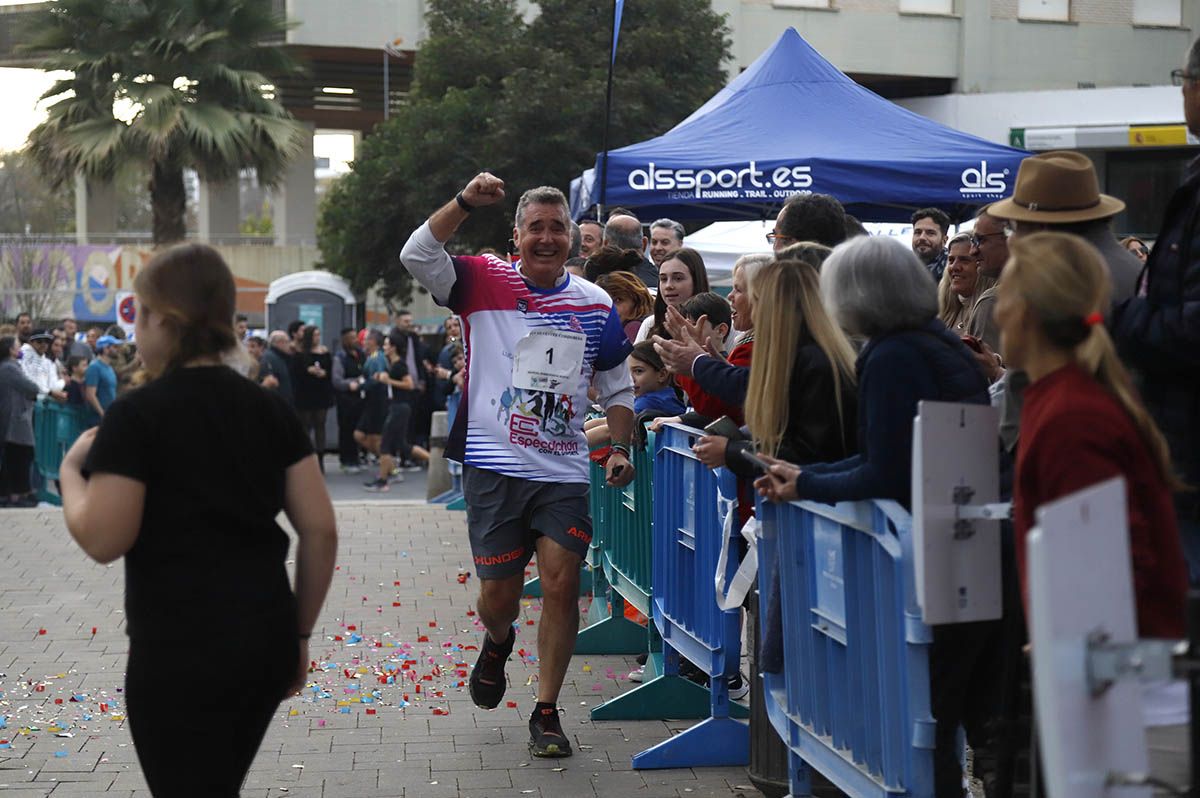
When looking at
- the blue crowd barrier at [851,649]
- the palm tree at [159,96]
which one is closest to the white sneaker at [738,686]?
the blue crowd barrier at [851,649]

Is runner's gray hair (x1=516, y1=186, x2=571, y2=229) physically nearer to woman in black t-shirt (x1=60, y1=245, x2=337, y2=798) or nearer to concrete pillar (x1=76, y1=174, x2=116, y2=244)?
woman in black t-shirt (x1=60, y1=245, x2=337, y2=798)

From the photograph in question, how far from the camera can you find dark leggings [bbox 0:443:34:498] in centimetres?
1709

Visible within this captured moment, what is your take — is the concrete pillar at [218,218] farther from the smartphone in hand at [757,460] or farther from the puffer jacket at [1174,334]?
the puffer jacket at [1174,334]

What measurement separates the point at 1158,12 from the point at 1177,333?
39278mm

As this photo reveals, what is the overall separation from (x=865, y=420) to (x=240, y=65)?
28244 mm

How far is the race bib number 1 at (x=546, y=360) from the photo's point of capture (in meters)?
6.32

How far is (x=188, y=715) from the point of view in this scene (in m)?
3.43

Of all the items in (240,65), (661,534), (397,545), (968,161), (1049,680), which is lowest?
(397,545)

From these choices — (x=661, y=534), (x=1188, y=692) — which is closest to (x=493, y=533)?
(x=661, y=534)

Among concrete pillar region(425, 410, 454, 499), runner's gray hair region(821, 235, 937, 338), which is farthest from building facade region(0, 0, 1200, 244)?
runner's gray hair region(821, 235, 937, 338)

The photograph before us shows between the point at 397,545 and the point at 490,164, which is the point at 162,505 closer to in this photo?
the point at 397,545

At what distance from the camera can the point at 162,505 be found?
343cm

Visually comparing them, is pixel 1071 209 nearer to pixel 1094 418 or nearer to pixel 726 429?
pixel 1094 418

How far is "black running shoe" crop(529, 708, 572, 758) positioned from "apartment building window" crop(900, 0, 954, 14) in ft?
115
